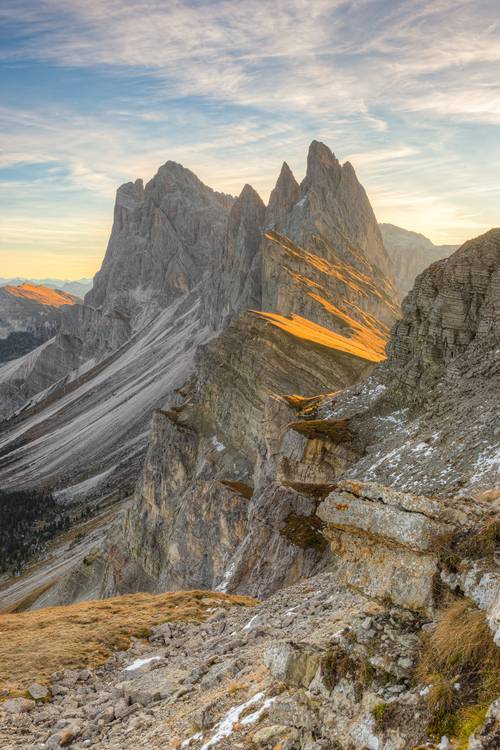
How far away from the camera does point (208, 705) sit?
12.1m

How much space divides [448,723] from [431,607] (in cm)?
226

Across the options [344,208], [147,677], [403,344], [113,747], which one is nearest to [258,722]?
[113,747]

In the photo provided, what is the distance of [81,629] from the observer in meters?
22.6

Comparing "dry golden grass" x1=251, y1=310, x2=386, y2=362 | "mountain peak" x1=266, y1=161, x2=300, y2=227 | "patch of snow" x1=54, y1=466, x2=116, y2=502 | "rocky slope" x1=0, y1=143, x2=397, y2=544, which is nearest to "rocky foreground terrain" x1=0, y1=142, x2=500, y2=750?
"dry golden grass" x1=251, y1=310, x2=386, y2=362

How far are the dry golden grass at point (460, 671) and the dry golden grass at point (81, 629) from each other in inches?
573

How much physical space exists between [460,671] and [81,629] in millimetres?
18311

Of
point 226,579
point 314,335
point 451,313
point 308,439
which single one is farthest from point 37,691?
point 314,335

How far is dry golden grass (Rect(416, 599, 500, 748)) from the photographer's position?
24.1 feet

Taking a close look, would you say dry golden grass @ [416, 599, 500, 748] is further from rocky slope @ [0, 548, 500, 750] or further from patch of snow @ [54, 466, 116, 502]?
patch of snow @ [54, 466, 116, 502]

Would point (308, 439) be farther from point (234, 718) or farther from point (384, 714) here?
point (384, 714)

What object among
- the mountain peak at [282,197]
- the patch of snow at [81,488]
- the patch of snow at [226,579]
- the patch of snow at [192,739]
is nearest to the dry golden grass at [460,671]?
the patch of snow at [192,739]

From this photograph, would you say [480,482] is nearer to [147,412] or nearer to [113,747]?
[113,747]

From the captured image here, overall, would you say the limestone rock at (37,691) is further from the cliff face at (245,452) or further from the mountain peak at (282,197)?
the mountain peak at (282,197)

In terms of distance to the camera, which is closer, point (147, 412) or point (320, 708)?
point (320, 708)
